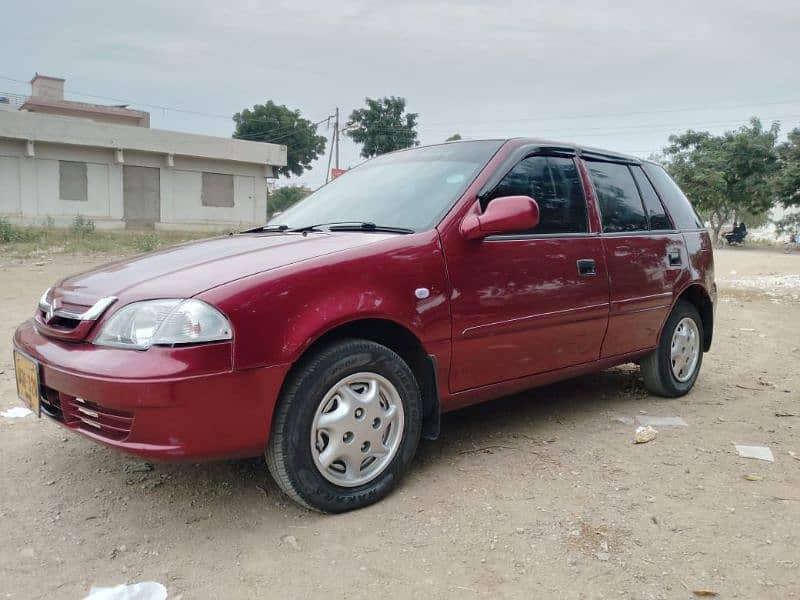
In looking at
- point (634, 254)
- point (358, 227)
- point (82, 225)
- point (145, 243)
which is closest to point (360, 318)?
point (358, 227)

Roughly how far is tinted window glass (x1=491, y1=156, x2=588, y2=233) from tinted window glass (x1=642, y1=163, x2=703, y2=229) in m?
1.06

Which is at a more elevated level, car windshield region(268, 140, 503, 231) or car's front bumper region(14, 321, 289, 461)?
car windshield region(268, 140, 503, 231)

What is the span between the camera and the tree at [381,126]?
4153 cm

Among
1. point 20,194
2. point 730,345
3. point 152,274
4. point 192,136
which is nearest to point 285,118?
point 192,136

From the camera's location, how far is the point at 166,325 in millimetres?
2350

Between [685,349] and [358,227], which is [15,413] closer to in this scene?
[358,227]

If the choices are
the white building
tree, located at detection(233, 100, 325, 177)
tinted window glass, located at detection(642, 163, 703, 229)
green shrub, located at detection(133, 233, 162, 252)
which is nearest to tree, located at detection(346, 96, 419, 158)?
tree, located at detection(233, 100, 325, 177)

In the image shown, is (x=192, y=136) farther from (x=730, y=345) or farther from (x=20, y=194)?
(x=730, y=345)

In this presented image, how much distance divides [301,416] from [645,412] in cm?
270

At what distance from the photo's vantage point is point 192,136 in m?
24.6

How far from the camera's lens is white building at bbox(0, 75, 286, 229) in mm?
21312

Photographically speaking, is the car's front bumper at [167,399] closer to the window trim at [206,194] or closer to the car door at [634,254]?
the car door at [634,254]

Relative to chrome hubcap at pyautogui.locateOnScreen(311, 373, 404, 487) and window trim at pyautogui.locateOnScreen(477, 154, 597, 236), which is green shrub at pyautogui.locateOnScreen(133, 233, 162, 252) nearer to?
window trim at pyautogui.locateOnScreen(477, 154, 597, 236)

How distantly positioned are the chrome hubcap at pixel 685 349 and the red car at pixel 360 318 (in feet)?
1.60
